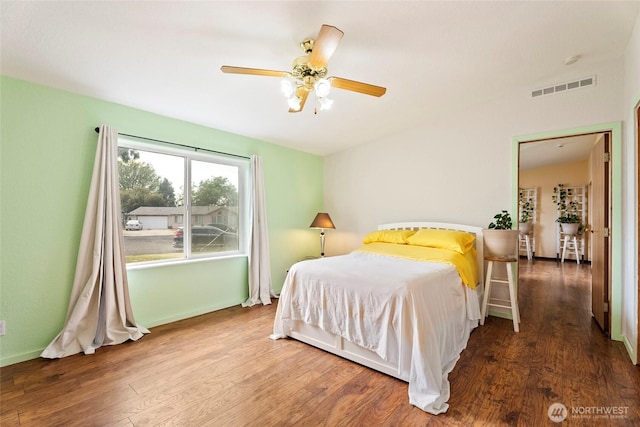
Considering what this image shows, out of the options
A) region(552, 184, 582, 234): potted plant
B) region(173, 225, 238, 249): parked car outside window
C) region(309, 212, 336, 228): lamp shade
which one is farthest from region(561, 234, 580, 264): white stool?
region(173, 225, 238, 249): parked car outside window

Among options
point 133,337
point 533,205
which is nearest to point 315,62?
point 133,337

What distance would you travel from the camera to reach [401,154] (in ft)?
14.3

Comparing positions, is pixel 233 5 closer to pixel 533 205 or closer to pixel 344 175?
pixel 344 175

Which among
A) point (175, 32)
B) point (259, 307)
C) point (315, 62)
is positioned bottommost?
point (259, 307)

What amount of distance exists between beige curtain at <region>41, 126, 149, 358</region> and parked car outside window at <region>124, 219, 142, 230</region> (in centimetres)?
28

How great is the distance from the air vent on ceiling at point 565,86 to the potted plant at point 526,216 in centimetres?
499

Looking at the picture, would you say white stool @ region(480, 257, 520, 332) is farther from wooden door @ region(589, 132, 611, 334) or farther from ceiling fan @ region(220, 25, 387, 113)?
ceiling fan @ region(220, 25, 387, 113)

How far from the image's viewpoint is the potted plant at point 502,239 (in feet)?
10.1

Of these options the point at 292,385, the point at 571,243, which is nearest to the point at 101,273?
the point at 292,385

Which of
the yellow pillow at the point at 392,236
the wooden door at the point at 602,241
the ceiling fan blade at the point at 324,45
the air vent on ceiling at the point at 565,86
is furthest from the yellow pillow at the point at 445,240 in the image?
the ceiling fan blade at the point at 324,45

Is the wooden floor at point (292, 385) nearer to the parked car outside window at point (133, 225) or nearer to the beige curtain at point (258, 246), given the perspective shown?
the beige curtain at point (258, 246)

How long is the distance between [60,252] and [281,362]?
2.26 m

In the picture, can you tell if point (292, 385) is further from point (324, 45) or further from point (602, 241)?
point (602, 241)

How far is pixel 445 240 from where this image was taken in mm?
3262
